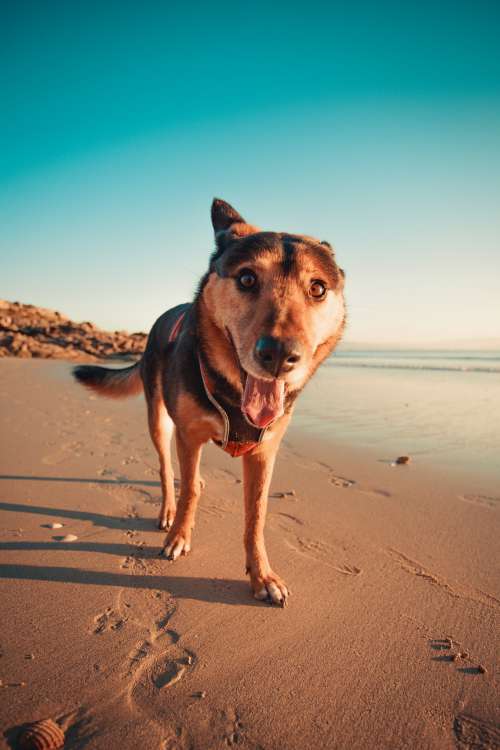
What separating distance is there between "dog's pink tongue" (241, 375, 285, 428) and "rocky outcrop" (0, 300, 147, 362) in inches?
999

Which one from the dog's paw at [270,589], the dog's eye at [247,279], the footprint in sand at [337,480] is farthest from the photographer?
the footprint in sand at [337,480]

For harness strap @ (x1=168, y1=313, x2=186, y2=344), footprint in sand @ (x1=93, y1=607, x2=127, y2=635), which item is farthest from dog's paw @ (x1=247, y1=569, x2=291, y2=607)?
harness strap @ (x1=168, y1=313, x2=186, y2=344)

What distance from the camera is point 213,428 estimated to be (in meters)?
2.57

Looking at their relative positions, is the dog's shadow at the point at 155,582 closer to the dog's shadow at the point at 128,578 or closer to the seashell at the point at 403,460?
the dog's shadow at the point at 128,578

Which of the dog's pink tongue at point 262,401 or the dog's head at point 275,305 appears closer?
the dog's head at point 275,305

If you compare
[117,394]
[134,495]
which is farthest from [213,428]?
[117,394]

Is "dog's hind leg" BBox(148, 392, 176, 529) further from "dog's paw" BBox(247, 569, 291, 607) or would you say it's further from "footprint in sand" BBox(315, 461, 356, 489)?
"footprint in sand" BBox(315, 461, 356, 489)

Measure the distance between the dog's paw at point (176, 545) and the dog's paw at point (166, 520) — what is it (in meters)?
0.39

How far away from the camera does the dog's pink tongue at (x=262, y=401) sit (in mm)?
2133

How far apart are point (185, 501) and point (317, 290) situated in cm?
160

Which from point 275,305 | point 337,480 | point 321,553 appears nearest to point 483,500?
point 337,480

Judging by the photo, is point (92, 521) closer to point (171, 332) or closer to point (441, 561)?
point (171, 332)

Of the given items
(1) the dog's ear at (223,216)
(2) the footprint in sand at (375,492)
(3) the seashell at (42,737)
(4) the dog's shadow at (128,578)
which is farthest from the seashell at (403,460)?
(3) the seashell at (42,737)

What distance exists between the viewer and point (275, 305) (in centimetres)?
213
